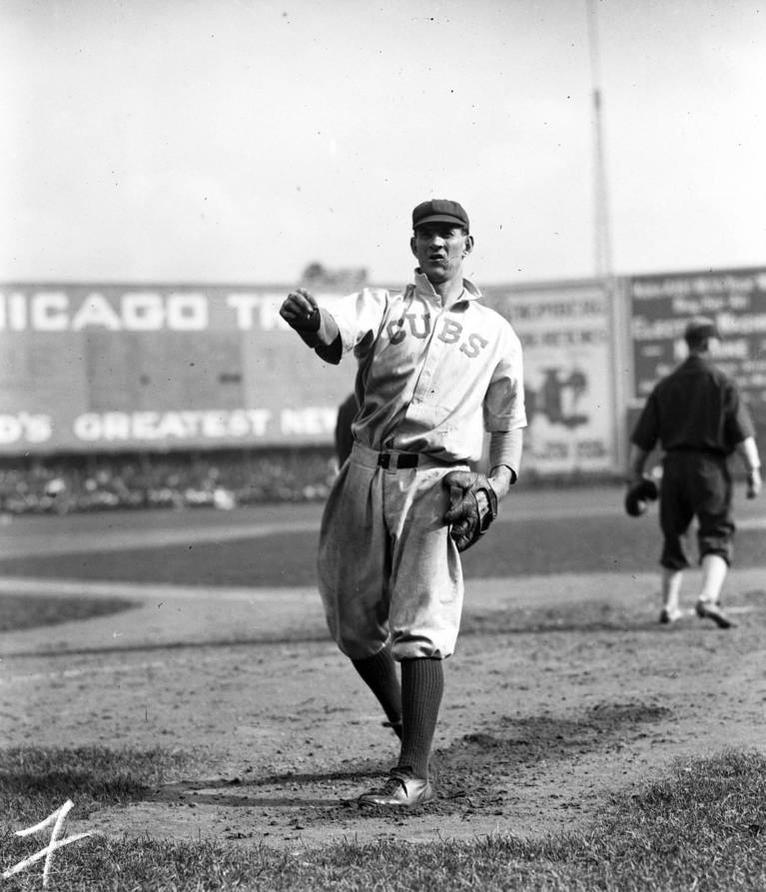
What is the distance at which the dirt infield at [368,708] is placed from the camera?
146 inches

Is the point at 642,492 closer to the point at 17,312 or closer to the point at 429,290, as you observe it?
the point at 429,290

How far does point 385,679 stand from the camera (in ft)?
13.7

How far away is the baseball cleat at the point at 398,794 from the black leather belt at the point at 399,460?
902 mm

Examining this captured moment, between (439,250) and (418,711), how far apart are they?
4.50 feet

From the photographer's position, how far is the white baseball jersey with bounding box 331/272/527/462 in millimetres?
3801

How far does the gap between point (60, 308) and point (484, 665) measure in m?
37.5

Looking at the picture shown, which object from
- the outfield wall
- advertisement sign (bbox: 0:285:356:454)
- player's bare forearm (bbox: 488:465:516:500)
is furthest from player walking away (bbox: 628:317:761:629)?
advertisement sign (bbox: 0:285:356:454)

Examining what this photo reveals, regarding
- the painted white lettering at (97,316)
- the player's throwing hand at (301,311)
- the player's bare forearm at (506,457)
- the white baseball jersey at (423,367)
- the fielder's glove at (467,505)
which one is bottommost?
the fielder's glove at (467,505)

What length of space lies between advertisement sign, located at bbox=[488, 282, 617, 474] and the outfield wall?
Answer: 0.05 metres

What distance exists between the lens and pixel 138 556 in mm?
16828

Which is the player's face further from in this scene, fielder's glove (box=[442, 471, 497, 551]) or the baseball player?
the baseball player

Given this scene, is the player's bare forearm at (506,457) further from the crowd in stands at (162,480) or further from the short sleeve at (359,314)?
the crowd in stands at (162,480)

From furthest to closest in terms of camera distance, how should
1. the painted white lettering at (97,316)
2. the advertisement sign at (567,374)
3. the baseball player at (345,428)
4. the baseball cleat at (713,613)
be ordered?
1. the advertisement sign at (567,374)
2. the painted white lettering at (97,316)
3. the baseball cleat at (713,613)
4. the baseball player at (345,428)

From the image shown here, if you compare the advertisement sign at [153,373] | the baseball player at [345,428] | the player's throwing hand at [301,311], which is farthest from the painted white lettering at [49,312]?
the player's throwing hand at [301,311]
